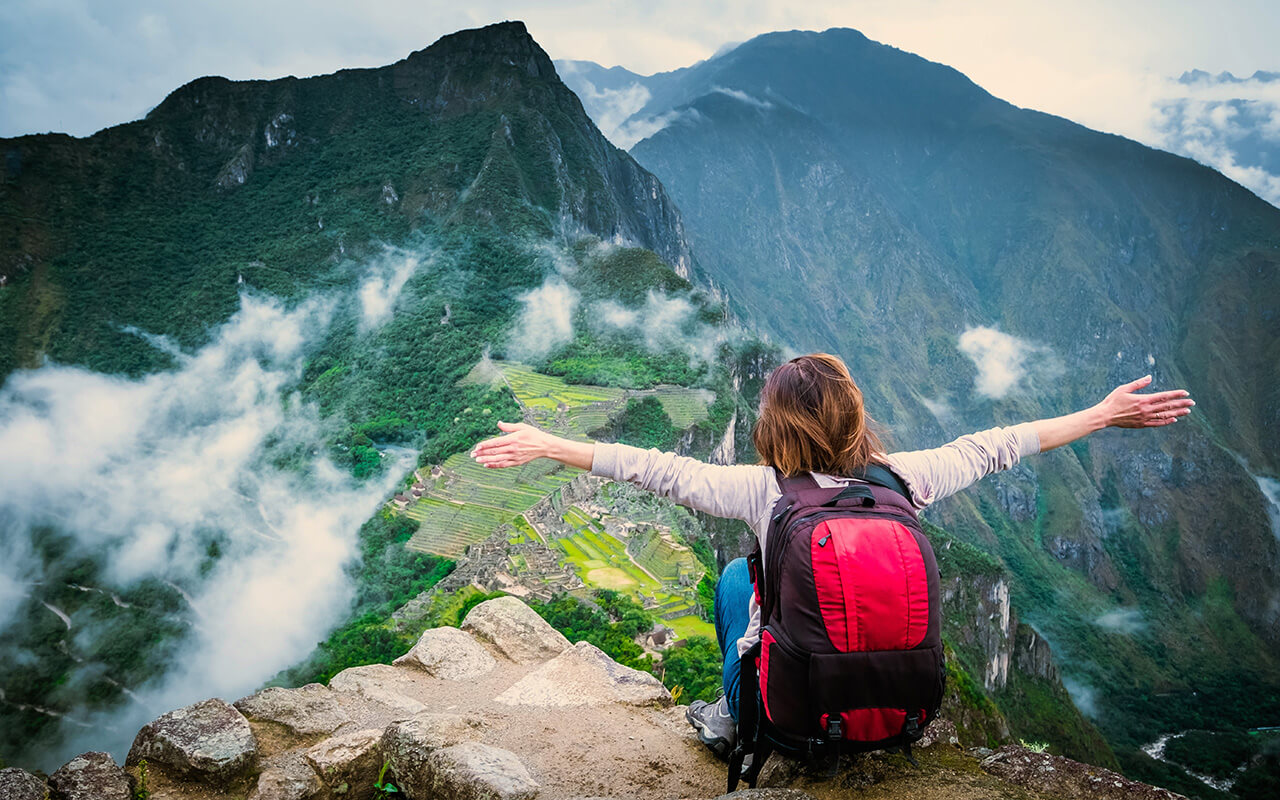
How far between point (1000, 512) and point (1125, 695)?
46.8m

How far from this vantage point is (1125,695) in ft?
271

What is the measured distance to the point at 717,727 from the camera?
3854 millimetres

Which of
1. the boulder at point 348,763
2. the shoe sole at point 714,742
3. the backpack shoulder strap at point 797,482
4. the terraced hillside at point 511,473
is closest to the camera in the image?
the backpack shoulder strap at point 797,482

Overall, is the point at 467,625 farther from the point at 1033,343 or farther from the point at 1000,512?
the point at 1033,343

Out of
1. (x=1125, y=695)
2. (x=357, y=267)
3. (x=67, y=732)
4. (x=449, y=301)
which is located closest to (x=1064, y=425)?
(x=67, y=732)

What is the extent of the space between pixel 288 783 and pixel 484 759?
1.18 meters

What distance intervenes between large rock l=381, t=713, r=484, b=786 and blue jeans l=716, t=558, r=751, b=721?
1.67 metres

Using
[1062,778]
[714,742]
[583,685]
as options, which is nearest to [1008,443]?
[1062,778]

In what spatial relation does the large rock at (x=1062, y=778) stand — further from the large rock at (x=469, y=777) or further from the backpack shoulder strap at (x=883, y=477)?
the large rock at (x=469, y=777)

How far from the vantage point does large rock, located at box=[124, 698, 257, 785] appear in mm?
4125

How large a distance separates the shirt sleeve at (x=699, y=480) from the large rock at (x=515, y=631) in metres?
4.85

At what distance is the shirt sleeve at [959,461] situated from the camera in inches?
120

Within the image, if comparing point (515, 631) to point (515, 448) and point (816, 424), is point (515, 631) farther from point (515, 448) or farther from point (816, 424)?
point (816, 424)

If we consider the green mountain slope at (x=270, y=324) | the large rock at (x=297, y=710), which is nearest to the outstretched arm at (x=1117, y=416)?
the large rock at (x=297, y=710)
